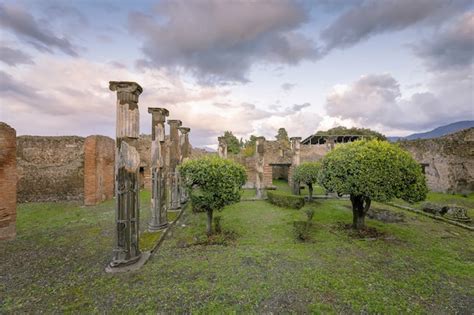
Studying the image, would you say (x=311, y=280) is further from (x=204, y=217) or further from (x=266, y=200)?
(x=266, y=200)

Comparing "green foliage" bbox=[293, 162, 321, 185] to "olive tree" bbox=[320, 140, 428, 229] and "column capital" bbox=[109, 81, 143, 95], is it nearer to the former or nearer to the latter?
"olive tree" bbox=[320, 140, 428, 229]

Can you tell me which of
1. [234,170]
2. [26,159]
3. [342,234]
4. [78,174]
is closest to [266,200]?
[342,234]

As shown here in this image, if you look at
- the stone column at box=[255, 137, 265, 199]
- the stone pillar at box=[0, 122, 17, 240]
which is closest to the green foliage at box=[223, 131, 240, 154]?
the stone column at box=[255, 137, 265, 199]

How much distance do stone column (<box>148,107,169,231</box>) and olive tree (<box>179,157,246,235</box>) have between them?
144cm

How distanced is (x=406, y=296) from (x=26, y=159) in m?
20.5

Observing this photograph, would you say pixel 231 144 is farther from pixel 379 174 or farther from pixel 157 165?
pixel 379 174

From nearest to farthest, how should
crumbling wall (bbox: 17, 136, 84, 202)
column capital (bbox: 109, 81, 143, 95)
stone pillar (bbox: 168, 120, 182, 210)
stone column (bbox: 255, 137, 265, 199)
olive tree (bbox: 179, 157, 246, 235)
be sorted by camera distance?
column capital (bbox: 109, 81, 143, 95) < olive tree (bbox: 179, 157, 246, 235) < stone pillar (bbox: 168, 120, 182, 210) < crumbling wall (bbox: 17, 136, 84, 202) < stone column (bbox: 255, 137, 265, 199)

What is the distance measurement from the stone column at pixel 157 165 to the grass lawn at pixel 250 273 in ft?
2.98

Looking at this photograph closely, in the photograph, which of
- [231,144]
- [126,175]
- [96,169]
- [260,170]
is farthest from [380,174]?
[231,144]

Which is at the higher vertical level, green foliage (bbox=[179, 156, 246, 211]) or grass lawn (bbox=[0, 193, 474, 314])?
green foliage (bbox=[179, 156, 246, 211])

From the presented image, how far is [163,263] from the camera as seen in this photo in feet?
18.6

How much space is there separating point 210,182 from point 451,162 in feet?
67.1

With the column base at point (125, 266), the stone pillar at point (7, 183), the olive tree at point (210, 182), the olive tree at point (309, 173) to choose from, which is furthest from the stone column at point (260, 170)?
the stone pillar at point (7, 183)

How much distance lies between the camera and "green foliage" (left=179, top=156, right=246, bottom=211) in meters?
6.91
